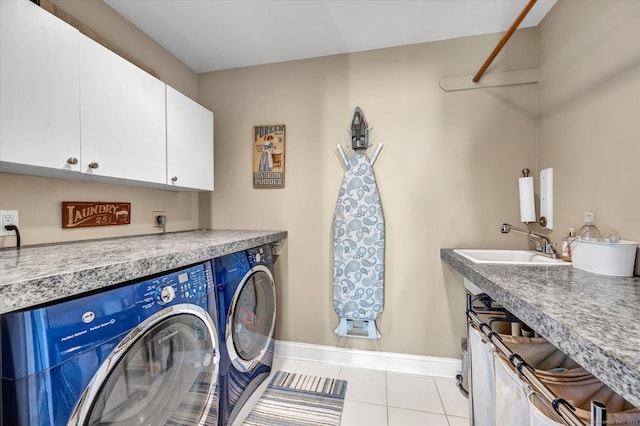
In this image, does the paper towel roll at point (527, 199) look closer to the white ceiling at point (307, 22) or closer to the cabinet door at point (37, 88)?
the white ceiling at point (307, 22)

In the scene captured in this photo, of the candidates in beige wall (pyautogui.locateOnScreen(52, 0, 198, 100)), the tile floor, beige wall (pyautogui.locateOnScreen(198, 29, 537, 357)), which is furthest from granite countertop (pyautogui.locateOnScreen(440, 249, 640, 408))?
beige wall (pyautogui.locateOnScreen(52, 0, 198, 100))

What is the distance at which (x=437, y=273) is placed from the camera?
6.73 feet

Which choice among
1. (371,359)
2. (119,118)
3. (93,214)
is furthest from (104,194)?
(371,359)

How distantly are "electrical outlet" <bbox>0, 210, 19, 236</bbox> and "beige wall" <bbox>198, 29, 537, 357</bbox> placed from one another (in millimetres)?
1332

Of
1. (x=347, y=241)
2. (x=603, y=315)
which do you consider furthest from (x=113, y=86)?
(x=603, y=315)

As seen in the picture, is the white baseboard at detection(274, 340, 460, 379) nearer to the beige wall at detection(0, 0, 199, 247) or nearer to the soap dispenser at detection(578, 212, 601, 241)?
the soap dispenser at detection(578, 212, 601, 241)

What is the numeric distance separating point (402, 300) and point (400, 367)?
519mm

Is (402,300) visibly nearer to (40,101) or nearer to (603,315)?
(603,315)

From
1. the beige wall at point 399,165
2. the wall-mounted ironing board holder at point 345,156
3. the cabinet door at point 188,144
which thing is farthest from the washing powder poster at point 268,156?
the wall-mounted ironing board holder at point 345,156

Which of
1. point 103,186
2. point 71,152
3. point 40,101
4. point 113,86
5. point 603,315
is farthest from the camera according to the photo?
point 103,186

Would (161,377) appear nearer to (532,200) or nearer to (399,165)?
(399,165)

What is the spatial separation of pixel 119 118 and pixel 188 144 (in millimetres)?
531

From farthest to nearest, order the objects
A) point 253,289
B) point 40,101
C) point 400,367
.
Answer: point 400,367
point 253,289
point 40,101

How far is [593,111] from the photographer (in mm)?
1379
